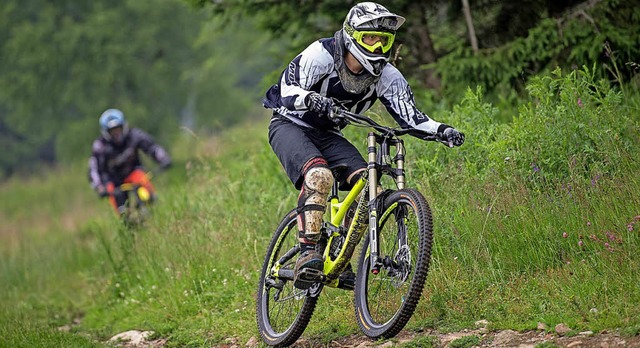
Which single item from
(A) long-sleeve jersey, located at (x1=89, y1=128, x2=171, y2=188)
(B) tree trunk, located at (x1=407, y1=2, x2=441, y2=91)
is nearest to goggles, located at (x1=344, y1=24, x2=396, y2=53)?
(B) tree trunk, located at (x1=407, y1=2, x2=441, y2=91)

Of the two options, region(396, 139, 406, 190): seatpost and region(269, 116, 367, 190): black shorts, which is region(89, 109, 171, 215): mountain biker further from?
region(396, 139, 406, 190): seatpost

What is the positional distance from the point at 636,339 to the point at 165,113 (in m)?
28.8

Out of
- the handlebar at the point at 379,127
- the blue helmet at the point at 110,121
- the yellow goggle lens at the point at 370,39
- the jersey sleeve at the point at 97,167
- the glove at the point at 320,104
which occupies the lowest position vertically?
the handlebar at the point at 379,127

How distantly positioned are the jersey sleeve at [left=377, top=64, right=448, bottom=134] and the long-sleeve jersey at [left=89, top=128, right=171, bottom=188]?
7472mm

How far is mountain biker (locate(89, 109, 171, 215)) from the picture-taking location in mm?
13445

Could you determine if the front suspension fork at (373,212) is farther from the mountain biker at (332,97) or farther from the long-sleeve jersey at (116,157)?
the long-sleeve jersey at (116,157)

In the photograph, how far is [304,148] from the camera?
6.46 metres

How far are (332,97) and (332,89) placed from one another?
0.21ft

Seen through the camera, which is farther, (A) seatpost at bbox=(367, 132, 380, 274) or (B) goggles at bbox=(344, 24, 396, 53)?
(B) goggles at bbox=(344, 24, 396, 53)

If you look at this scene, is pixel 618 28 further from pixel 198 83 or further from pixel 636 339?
pixel 198 83

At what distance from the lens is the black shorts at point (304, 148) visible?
21.2ft


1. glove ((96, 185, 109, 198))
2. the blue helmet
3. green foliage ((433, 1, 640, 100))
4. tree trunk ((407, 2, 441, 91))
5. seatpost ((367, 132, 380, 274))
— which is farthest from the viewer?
the blue helmet

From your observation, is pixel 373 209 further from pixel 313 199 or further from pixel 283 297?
pixel 283 297

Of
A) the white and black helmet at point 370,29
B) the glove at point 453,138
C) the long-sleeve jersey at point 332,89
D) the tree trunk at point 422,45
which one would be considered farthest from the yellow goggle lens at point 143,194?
the glove at point 453,138
